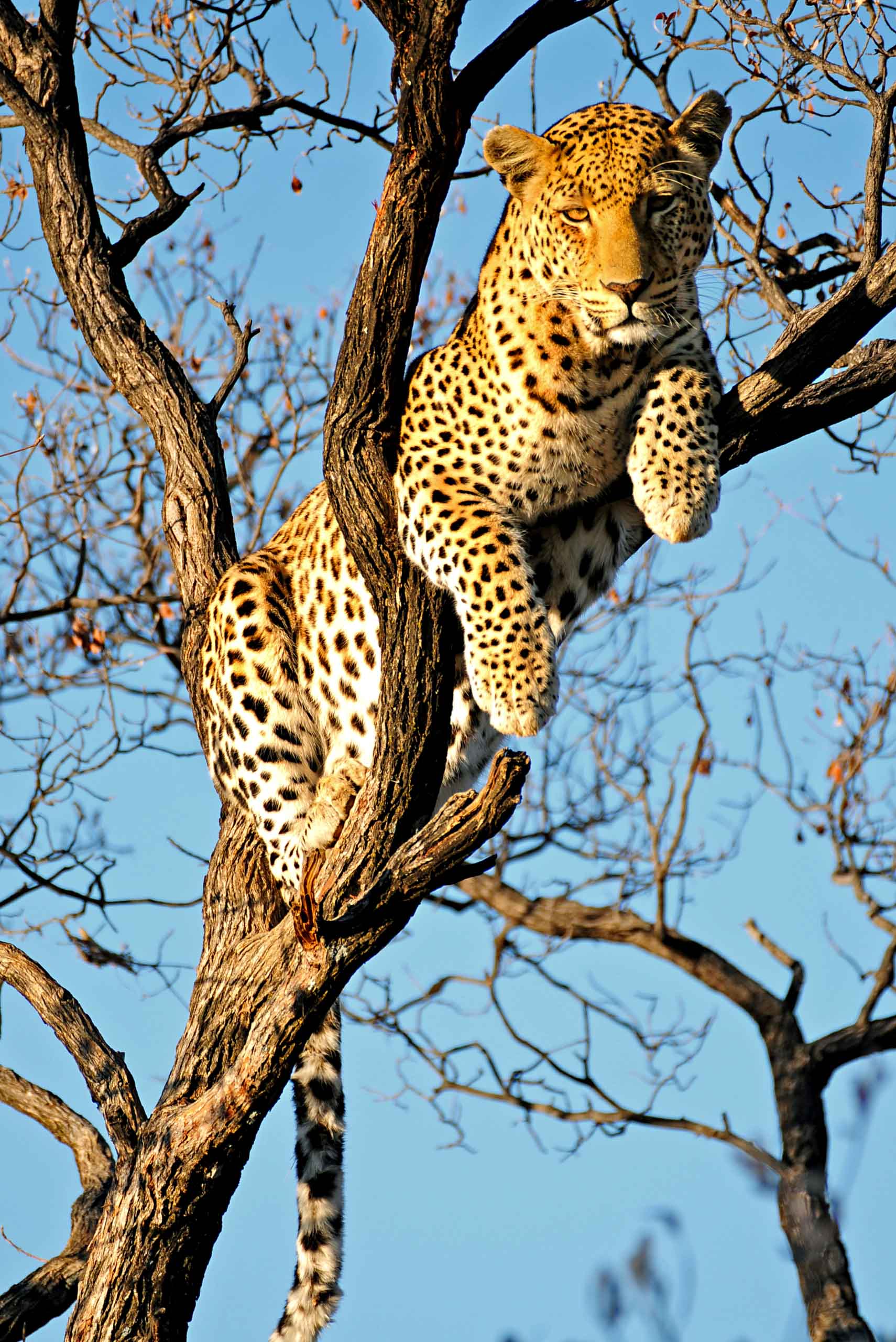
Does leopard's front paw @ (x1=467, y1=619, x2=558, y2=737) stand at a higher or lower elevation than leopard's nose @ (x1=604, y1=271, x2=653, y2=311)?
lower

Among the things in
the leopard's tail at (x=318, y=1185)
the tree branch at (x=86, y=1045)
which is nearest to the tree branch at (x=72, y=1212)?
the tree branch at (x=86, y=1045)

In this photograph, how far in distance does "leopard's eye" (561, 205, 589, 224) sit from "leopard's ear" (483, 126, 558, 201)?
25cm

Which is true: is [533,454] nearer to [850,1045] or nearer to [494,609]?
[494,609]

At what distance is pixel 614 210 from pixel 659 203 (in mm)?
228

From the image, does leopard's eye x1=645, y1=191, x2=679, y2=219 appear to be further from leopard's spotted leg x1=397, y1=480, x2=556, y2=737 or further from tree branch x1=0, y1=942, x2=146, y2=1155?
tree branch x1=0, y1=942, x2=146, y2=1155

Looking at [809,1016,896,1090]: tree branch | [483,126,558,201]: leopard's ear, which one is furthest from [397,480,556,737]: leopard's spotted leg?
[809,1016,896,1090]: tree branch

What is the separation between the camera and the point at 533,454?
5.53 m

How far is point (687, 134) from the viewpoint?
18.5 feet

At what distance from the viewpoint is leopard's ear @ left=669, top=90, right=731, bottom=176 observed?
5590 millimetres

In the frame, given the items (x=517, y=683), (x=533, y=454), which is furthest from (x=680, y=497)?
(x=517, y=683)

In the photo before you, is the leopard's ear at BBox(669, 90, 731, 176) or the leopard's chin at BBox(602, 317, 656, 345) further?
the leopard's ear at BBox(669, 90, 731, 176)

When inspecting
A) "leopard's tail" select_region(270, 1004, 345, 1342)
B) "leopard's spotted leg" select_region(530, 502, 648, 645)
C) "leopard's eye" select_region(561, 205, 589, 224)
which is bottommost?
"leopard's tail" select_region(270, 1004, 345, 1342)

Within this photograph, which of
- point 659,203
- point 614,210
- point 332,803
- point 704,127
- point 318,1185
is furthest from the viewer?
point 332,803

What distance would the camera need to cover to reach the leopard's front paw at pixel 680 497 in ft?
17.5
